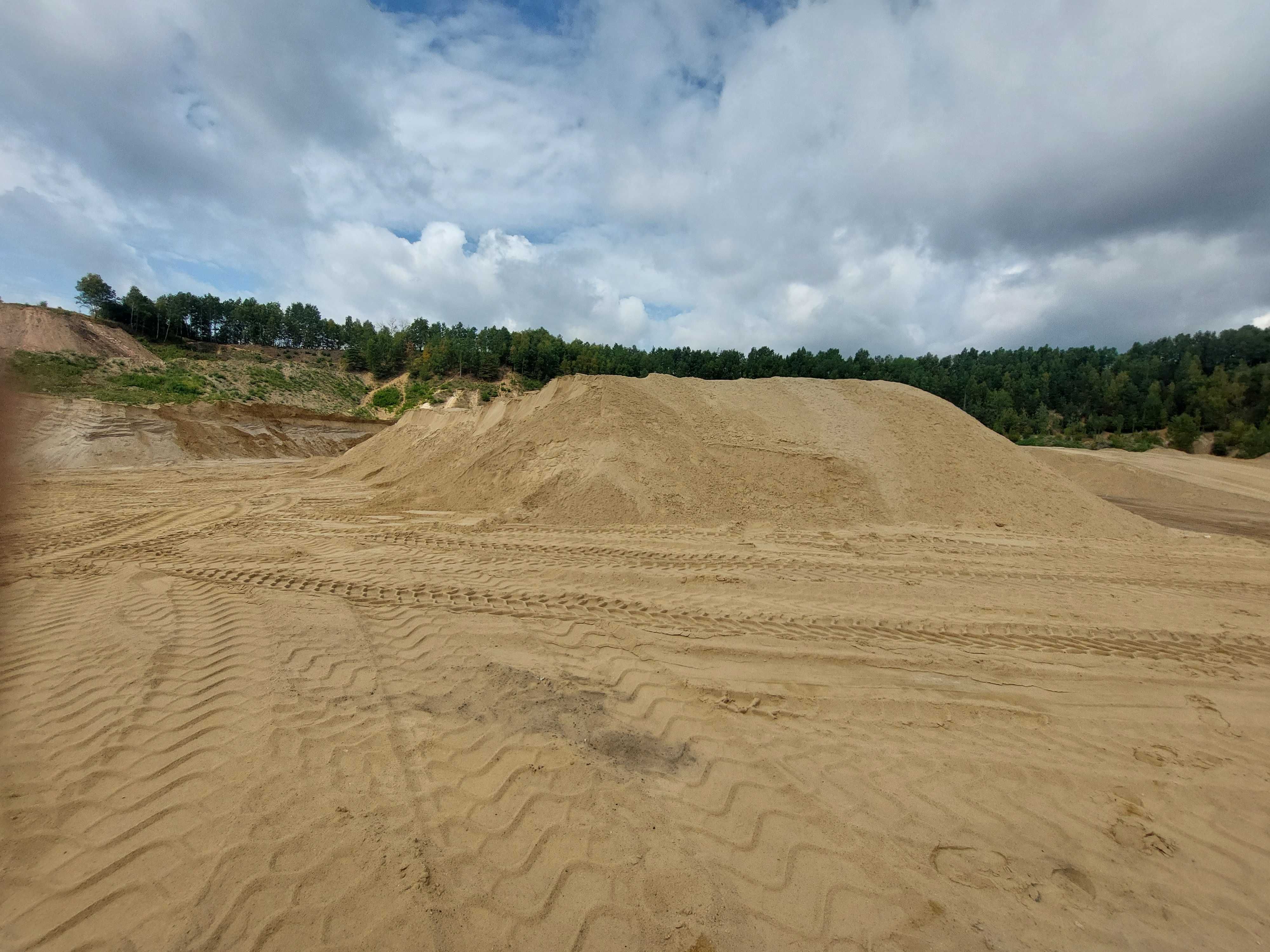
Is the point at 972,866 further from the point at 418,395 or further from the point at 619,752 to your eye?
the point at 418,395

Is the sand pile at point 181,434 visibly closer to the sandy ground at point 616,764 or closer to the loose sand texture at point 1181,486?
the sandy ground at point 616,764

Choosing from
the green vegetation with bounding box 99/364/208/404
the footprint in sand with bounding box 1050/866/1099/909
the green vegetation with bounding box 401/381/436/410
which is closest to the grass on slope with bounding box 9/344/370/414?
the green vegetation with bounding box 99/364/208/404

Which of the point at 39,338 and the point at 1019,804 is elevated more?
the point at 39,338

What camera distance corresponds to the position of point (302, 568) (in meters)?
6.95

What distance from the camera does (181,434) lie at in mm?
22172

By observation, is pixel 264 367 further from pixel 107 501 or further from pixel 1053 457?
pixel 1053 457

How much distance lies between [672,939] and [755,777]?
1174 mm

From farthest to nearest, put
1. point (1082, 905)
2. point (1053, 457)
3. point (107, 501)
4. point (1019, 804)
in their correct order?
point (1053, 457) → point (107, 501) → point (1019, 804) → point (1082, 905)

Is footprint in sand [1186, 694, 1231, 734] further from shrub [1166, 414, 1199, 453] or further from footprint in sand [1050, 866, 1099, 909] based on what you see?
shrub [1166, 414, 1199, 453]

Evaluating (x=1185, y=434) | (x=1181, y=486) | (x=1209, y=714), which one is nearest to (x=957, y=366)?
(x=1185, y=434)

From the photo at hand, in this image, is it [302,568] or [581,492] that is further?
[581,492]

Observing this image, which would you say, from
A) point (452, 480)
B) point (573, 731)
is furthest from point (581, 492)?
point (573, 731)

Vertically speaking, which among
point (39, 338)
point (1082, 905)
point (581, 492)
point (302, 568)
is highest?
point (39, 338)

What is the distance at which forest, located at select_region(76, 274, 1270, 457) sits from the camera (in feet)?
116
